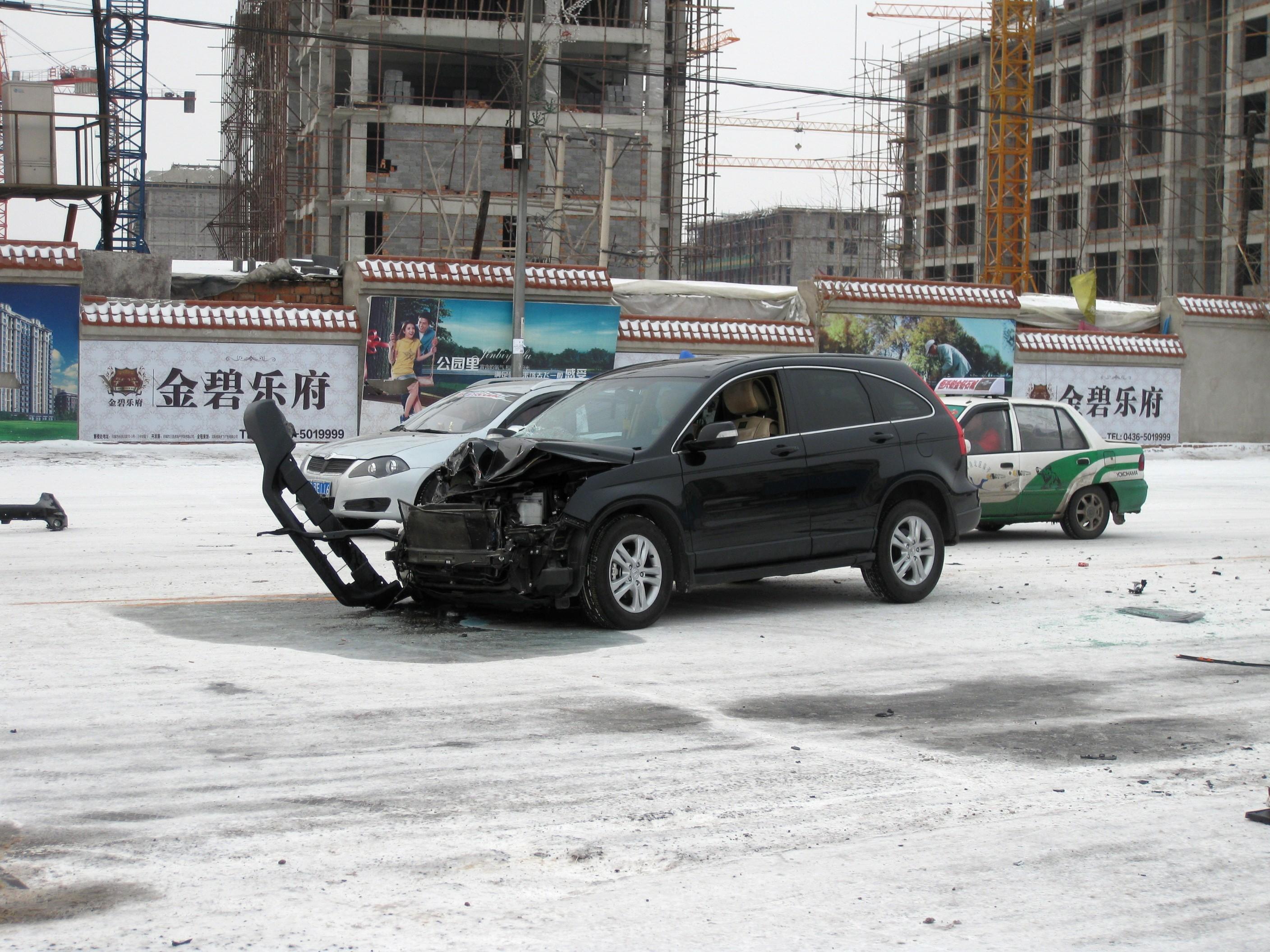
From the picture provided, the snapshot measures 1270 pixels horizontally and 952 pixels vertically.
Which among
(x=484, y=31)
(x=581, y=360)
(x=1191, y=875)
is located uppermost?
(x=484, y=31)

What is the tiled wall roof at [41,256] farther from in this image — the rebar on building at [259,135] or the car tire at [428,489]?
the rebar on building at [259,135]

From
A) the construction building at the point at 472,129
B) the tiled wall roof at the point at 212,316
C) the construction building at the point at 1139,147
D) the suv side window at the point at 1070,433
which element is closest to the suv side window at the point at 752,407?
the suv side window at the point at 1070,433

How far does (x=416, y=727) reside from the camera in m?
6.89

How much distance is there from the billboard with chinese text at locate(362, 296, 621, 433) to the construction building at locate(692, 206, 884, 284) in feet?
329

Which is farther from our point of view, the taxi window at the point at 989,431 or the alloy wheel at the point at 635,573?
the taxi window at the point at 989,431

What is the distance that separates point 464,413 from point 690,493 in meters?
6.36

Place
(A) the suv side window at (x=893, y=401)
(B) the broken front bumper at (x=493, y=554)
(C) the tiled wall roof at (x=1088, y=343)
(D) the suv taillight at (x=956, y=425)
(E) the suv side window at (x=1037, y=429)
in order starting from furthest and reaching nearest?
1. (C) the tiled wall roof at (x=1088, y=343)
2. (E) the suv side window at (x=1037, y=429)
3. (D) the suv taillight at (x=956, y=425)
4. (A) the suv side window at (x=893, y=401)
5. (B) the broken front bumper at (x=493, y=554)

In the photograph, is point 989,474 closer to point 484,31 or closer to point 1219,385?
point 1219,385

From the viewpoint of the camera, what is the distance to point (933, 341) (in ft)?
115

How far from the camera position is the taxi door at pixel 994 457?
15.5m

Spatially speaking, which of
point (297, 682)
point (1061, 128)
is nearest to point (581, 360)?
point (297, 682)

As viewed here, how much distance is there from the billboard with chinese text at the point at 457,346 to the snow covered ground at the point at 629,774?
18075 mm

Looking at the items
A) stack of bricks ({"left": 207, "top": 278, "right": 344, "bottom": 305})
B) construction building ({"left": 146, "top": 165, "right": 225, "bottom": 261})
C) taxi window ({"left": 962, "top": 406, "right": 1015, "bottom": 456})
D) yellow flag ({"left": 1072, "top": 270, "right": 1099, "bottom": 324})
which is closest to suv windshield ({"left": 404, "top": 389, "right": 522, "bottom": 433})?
taxi window ({"left": 962, "top": 406, "right": 1015, "bottom": 456})

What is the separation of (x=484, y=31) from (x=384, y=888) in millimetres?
56470
